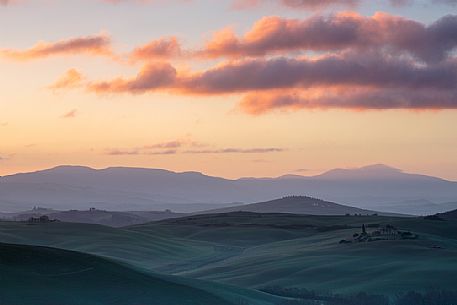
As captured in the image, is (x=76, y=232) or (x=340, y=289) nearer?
(x=340, y=289)

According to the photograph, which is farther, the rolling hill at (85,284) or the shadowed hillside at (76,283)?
the rolling hill at (85,284)

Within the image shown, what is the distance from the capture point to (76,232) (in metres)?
144

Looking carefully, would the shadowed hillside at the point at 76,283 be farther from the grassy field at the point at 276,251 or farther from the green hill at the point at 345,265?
the green hill at the point at 345,265

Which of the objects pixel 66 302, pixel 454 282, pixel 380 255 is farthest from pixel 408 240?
pixel 66 302

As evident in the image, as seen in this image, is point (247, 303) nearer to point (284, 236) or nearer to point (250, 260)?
point (250, 260)

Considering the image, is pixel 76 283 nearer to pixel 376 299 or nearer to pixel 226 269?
pixel 376 299

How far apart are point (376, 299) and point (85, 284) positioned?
62.3 feet

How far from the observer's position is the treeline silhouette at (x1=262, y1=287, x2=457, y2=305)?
63.2 metres

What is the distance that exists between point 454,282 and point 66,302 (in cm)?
3083

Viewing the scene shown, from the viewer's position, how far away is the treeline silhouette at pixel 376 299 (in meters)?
63.2

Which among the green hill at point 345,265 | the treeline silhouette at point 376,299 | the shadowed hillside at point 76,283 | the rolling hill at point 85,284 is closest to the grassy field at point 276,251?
the green hill at point 345,265

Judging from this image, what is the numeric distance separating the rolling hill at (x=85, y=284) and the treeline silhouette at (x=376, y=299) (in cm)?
289

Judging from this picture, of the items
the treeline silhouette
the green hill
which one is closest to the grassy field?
the green hill

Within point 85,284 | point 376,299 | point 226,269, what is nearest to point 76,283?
point 85,284
